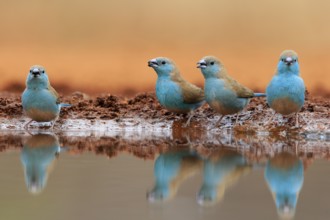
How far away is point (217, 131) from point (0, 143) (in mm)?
2884

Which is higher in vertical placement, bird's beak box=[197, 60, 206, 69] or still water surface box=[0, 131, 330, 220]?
bird's beak box=[197, 60, 206, 69]

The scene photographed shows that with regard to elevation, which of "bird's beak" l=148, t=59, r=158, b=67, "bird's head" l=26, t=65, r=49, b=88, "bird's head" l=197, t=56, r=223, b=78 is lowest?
"bird's head" l=26, t=65, r=49, b=88

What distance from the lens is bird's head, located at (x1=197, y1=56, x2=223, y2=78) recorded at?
9227mm

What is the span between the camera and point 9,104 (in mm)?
10570

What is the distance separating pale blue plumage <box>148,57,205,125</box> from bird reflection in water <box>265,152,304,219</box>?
2.40 metres

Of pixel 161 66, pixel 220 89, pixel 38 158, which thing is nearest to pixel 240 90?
pixel 220 89

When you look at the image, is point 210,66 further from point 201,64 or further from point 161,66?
point 161,66

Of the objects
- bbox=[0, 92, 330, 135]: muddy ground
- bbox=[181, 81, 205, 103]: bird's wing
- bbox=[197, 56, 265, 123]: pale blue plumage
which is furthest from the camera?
bbox=[181, 81, 205, 103]: bird's wing

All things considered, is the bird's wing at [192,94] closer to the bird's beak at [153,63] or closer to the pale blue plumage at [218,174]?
the bird's beak at [153,63]

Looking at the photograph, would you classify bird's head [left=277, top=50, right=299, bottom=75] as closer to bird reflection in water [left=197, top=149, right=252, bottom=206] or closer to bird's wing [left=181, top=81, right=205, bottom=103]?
bird's wing [left=181, top=81, right=205, bottom=103]

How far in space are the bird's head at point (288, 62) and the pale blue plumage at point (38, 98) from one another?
3.01 metres

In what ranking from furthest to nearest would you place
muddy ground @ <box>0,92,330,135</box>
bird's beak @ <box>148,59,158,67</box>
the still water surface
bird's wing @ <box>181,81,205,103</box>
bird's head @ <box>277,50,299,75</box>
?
1. bird's beak @ <box>148,59,158,67</box>
2. bird's wing @ <box>181,81,205,103</box>
3. muddy ground @ <box>0,92,330,135</box>
4. bird's head @ <box>277,50,299,75</box>
5. the still water surface

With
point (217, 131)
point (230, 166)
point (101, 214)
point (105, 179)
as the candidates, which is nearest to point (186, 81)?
point (217, 131)

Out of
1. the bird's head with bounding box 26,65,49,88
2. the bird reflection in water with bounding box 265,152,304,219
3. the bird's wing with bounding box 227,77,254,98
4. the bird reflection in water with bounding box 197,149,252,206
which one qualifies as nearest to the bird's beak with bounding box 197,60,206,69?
the bird's wing with bounding box 227,77,254,98
